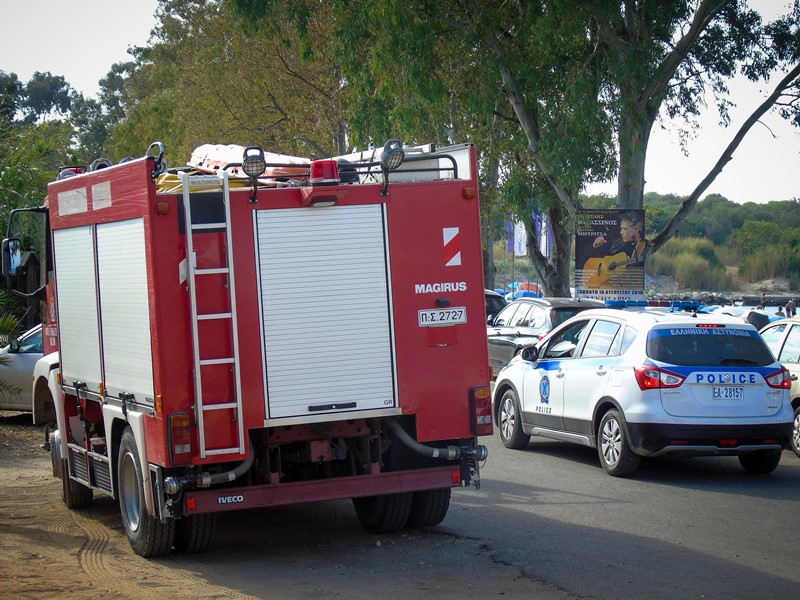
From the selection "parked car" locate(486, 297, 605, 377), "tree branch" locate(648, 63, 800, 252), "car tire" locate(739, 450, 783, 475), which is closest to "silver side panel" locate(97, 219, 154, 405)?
"car tire" locate(739, 450, 783, 475)

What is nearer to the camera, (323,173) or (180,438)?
(180,438)

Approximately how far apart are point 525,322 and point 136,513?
12.4m

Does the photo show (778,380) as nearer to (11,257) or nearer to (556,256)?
(11,257)

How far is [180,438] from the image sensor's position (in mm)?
7766

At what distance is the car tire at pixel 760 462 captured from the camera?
38.9 ft

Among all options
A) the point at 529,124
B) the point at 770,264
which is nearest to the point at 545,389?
the point at 529,124

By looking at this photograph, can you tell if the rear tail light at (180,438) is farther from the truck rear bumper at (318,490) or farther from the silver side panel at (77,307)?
the silver side panel at (77,307)

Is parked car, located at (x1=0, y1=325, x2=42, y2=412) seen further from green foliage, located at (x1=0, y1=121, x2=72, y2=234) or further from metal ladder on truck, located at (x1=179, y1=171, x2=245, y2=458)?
metal ladder on truck, located at (x1=179, y1=171, x2=245, y2=458)

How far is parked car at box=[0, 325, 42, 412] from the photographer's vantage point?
17.3 m

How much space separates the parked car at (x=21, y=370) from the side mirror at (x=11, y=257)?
636 centimetres

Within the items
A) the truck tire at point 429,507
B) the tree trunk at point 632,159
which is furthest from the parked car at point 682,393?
the tree trunk at point 632,159

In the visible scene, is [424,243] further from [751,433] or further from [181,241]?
[751,433]

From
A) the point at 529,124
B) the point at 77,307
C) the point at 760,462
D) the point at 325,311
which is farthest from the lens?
the point at 529,124

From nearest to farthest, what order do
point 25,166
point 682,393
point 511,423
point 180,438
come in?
point 180,438 → point 682,393 → point 511,423 → point 25,166
